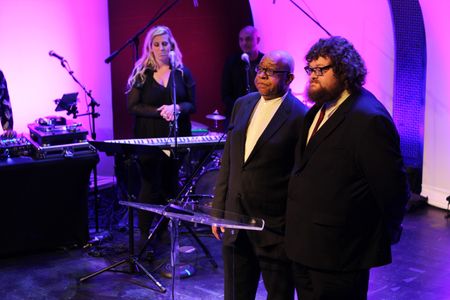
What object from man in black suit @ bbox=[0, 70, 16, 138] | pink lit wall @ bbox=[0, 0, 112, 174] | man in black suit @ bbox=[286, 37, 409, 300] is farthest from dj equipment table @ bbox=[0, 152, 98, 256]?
man in black suit @ bbox=[286, 37, 409, 300]

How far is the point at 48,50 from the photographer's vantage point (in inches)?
254

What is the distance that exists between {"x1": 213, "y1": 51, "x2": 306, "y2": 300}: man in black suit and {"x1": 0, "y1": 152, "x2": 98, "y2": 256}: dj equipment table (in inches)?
93.6

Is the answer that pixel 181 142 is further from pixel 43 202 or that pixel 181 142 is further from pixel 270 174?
pixel 270 174

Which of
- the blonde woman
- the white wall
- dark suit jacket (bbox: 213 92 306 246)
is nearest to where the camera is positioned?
dark suit jacket (bbox: 213 92 306 246)

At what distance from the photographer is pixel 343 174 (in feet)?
7.64

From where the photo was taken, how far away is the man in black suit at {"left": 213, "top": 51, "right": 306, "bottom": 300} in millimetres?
2781

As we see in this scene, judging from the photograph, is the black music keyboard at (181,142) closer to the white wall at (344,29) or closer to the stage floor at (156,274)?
the stage floor at (156,274)

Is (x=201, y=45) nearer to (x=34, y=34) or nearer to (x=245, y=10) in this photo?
(x=245, y=10)

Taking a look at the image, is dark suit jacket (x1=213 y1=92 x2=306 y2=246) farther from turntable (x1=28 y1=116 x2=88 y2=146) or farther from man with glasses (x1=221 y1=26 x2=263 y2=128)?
man with glasses (x1=221 y1=26 x2=263 y2=128)

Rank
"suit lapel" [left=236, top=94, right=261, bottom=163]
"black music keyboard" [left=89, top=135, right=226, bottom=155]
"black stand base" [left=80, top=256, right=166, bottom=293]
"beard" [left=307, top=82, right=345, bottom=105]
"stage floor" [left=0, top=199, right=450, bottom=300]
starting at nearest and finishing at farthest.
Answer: "beard" [left=307, top=82, right=345, bottom=105]
"suit lapel" [left=236, top=94, right=261, bottom=163]
"black music keyboard" [left=89, top=135, right=226, bottom=155]
"stage floor" [left=0, top=199, right=450, bottom=300]
"black stand base" [left=80, top=256, right=166, bottom=293]

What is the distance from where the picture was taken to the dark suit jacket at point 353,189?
227 centimetres

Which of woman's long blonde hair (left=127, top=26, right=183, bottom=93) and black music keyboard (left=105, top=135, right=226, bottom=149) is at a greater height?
woman's long blonde hair (left=127, top=26, right=183, bottom=93)

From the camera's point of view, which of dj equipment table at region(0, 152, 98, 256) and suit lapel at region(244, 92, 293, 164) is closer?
suit lapel at region(244, 92, 293, 164)

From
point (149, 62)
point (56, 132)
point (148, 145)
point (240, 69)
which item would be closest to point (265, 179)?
point (148, 145)
